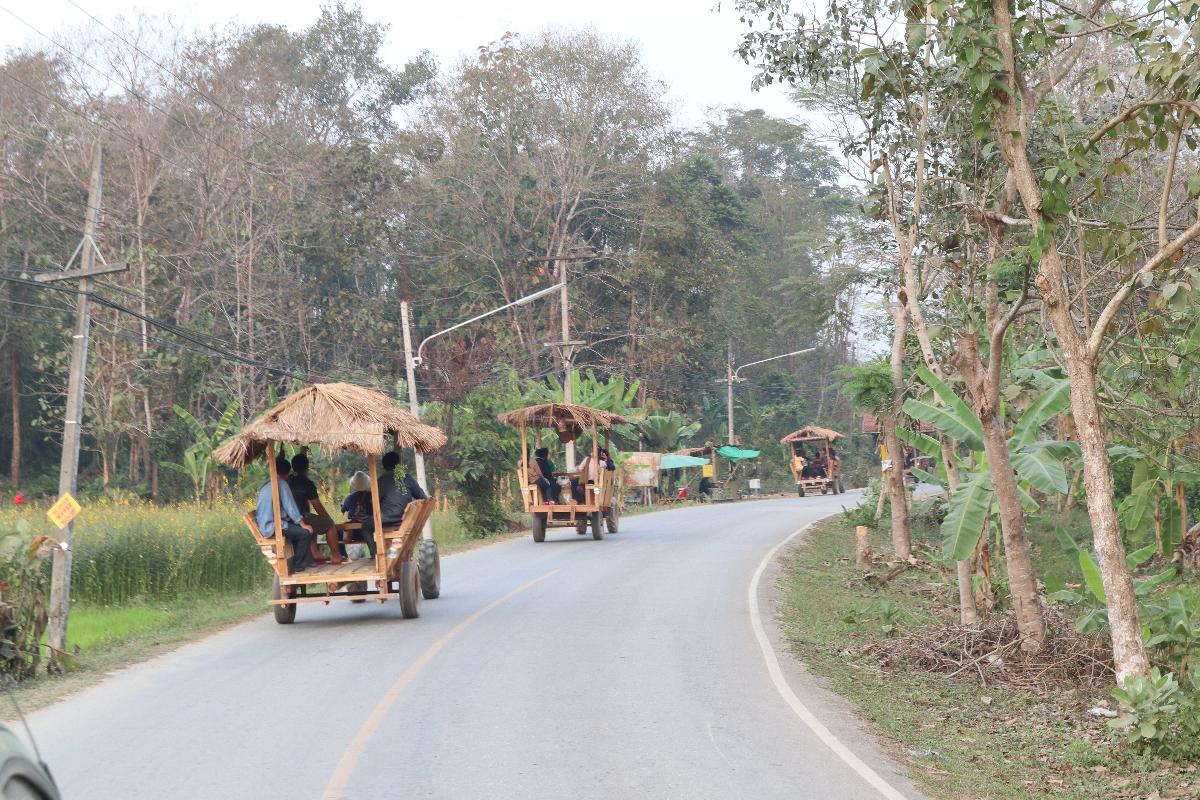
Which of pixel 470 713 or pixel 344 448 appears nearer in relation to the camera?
pixel 470 713

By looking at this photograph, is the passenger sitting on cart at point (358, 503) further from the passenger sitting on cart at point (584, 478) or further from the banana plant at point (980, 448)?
the passenger sitting on cart at point (584, 478)

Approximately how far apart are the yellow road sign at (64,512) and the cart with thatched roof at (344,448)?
1619 mm

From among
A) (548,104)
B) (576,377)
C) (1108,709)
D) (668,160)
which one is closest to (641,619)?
(1108,709)

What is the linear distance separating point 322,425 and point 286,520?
1409mm

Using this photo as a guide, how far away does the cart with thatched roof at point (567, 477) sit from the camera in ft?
89.9

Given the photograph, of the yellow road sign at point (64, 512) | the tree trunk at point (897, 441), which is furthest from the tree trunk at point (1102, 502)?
the tree trunk at point (897, 441)

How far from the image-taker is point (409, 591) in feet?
50.7

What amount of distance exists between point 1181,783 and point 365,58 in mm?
56304

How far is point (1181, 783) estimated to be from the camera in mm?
8812

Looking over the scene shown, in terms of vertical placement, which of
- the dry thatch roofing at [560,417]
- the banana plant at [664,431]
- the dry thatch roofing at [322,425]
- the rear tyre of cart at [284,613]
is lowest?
the rear tyre of cart at [284,613]

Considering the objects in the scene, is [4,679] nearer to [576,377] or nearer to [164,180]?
[576,377]

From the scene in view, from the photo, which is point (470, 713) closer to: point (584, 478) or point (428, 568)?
point (428, 568)

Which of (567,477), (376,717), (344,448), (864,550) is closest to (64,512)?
(344,448)

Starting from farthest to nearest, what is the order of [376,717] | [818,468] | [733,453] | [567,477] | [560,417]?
[733,453] → [818,468] → [567,477] → [560,417] → [376,717]
